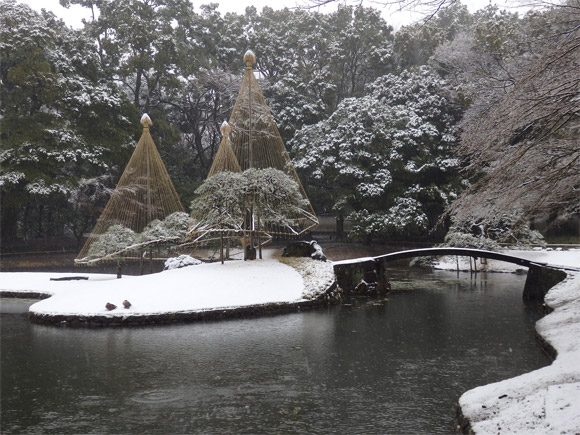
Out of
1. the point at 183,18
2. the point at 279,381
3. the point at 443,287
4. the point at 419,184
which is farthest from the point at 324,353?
the point at 183,18

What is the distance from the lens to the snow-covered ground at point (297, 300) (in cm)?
517

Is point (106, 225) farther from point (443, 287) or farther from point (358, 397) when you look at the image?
point (358, 397)

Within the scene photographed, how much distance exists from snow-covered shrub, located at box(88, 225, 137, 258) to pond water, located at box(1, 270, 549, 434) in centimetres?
470

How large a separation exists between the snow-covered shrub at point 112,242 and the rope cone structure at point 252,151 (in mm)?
2522

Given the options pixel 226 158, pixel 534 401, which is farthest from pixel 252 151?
pixel 534 401

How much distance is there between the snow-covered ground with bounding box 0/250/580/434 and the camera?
5.17 m

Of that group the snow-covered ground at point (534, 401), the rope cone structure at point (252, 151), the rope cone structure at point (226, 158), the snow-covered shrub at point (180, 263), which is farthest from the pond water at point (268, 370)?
the rope cone structure at point (226, 158)

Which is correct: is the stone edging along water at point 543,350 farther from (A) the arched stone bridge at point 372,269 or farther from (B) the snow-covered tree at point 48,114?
(B) the snow-covered tree at point 48,114

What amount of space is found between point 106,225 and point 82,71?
12113 millimetres

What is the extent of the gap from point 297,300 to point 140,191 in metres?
10.7

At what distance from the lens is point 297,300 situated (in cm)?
1388

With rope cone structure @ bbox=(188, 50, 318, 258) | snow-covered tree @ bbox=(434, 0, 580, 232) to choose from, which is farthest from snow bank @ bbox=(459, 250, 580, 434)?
rope cone structure @ bbox=(188, 50, 318, 258)

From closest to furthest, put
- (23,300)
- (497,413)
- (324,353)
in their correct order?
(497,413) < (324,353) < (23,300)

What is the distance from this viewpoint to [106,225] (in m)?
19.9
